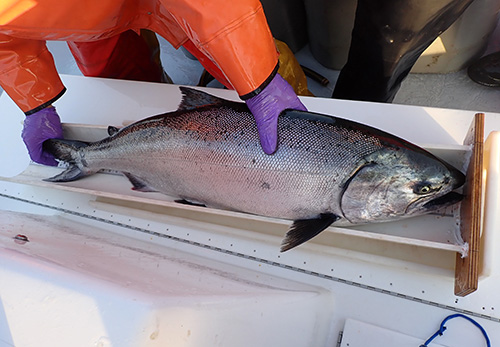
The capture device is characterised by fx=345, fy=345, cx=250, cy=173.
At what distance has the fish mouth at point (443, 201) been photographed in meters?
1.17

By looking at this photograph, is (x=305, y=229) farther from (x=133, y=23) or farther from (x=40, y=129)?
(x=40, y=129)

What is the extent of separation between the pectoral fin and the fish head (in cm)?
10

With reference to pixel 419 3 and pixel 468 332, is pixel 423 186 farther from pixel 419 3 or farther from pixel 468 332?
pixel 419 3

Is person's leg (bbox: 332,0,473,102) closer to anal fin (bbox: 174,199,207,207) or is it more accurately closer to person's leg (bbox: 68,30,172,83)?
anal fin (bbox: 174,199,207,207)

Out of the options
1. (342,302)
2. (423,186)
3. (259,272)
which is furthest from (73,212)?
(423,186)

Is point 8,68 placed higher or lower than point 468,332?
higher

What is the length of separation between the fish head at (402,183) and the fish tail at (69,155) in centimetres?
129

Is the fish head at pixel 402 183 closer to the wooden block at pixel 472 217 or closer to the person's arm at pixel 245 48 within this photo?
the wooden block at pixel 472 217

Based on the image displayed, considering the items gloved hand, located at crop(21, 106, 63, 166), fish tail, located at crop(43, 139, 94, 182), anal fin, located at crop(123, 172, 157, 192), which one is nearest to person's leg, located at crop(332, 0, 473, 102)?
anal fin, located at crop(123, 172, 157, 192)

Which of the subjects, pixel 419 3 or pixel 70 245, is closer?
pixel 70 245

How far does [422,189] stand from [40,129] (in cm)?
175

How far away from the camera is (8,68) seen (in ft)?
5.03

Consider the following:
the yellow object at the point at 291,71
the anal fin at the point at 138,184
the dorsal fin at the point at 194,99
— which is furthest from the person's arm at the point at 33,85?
the yellow object at the point at 291,71

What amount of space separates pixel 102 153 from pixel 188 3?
0.86 meters
